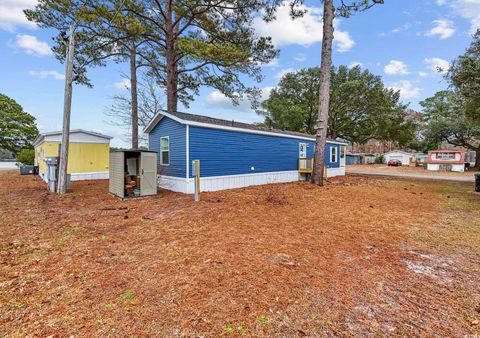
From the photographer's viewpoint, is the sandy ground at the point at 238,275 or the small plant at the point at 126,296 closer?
the sandy ground at the point at 238,275

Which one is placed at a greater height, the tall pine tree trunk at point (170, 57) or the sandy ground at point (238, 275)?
the tall pine tree trunk at point (170, 57)

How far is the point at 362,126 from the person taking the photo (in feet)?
90.6

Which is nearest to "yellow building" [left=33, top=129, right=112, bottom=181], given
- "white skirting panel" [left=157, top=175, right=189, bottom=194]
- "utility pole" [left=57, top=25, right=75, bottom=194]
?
"utility pole" [left=57, top=25, right=75, bottom=194]

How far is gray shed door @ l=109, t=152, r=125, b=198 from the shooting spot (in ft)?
26.7

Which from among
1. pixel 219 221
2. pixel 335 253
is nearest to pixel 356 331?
pixel 335 253

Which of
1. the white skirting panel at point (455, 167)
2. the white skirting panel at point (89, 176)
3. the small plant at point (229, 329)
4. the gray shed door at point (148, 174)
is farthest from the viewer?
the white skirting panel at point (455, 167)

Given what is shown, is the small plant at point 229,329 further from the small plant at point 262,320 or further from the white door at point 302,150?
the white door at point 302,150

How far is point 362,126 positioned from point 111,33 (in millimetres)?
26257

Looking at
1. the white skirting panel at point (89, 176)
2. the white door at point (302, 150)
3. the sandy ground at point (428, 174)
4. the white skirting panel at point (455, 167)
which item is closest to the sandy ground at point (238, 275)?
the white skirting panel at point (89, 176)

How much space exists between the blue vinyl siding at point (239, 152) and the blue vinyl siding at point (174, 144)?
→ 0.43 metres

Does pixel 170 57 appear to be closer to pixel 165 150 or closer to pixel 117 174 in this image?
pixel 165 150

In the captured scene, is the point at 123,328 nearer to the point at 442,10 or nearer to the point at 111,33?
the point at 111,33

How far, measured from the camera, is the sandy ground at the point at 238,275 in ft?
6.88

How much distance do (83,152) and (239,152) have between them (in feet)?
28.9
